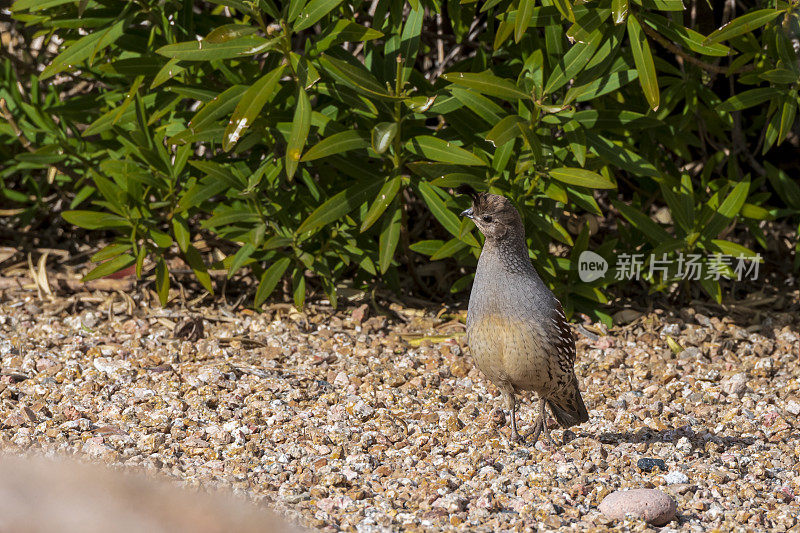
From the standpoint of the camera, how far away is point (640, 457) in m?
3.78

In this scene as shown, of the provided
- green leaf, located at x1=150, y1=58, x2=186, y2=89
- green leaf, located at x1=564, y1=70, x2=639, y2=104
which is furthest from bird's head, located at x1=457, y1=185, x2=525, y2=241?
green leaf, located at x1=150, y1=58, x2=186, y2=89

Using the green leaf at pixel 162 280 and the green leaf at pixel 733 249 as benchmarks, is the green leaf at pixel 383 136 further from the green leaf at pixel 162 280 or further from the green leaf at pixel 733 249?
the green leaf at pixel 733 249

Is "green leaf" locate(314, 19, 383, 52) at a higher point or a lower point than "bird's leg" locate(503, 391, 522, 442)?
higher

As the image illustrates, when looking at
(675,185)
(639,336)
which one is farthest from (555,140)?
(639,336)

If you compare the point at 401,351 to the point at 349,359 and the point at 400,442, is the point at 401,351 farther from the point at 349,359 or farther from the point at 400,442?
the point at 400,442

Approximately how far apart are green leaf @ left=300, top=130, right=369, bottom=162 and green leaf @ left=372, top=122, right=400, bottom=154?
0.49 feet

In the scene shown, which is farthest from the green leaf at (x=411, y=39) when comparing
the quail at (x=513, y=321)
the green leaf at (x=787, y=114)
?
the green leaf at (x=787, y=114)

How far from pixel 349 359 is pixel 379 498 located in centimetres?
151

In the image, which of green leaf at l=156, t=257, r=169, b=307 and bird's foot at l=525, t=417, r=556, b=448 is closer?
bird's foot at l=525, t=417, r=556, b=448

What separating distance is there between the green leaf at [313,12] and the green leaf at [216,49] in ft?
0.51

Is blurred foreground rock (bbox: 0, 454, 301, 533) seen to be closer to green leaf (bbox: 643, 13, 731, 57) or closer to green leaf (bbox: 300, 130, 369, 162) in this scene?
green leaf (bbox: 300, 130, 369, 162)

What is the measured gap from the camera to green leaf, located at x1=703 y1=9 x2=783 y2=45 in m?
4.15

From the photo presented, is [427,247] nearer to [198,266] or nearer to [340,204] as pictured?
[340,204]

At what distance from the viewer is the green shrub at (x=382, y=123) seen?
164 inches
